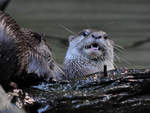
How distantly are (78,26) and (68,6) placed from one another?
83 cm

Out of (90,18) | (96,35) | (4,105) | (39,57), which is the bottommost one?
(4,105)

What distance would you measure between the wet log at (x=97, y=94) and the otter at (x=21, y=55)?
3.8 inches

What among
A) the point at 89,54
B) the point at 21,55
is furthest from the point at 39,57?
the point at 89,54

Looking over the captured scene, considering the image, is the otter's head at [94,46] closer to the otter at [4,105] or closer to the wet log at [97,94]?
the wet log at [97,94]

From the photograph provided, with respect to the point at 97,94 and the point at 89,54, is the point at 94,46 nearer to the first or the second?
the point at 89,54

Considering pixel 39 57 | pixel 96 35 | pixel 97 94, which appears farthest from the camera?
pixel 96 35

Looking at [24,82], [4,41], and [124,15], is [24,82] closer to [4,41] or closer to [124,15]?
[4,41]

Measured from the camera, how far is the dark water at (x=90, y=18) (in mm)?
5539

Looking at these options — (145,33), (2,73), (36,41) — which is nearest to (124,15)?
(145,33)

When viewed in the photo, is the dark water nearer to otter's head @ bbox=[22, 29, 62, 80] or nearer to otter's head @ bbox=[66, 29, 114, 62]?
otter's head @ bbox=[66, 29, 114, 62]

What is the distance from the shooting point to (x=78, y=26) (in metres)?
5.73

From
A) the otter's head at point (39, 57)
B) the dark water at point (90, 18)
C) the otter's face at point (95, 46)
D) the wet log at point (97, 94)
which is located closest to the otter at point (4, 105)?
the wet log at point (97, 94)

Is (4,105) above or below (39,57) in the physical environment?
below

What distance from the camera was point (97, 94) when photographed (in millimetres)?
2049
